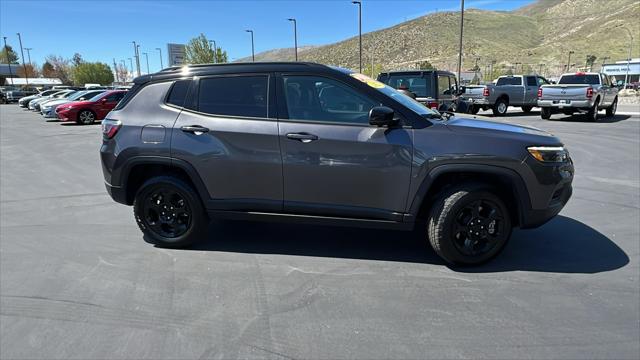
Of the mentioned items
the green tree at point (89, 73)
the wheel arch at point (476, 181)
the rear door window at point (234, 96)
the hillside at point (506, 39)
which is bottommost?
the wheel arch at point (476, 181)

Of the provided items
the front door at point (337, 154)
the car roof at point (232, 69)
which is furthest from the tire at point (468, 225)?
the car roof at point (232, 69)

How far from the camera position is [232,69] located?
4.17m

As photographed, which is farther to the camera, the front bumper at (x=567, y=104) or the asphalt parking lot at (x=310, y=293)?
the front bumper at (x=567, y=104)

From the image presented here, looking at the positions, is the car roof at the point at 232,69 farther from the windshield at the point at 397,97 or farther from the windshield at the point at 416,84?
the windshield at the point at 416,84

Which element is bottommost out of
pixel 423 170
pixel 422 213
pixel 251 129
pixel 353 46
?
pixel 422 213

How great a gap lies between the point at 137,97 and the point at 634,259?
5.16 metres

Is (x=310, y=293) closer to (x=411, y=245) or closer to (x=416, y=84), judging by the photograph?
(x=411, y=245)

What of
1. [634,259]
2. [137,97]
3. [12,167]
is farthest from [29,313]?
[12,167]

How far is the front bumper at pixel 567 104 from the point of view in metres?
16.3

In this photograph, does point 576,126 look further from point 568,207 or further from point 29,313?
point 29,313

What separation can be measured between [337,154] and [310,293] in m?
1.22

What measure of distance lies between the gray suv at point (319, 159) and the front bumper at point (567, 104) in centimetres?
1488

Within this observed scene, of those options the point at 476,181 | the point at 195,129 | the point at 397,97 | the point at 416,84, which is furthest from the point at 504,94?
the point at 195,129

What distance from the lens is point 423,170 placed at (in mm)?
3709
